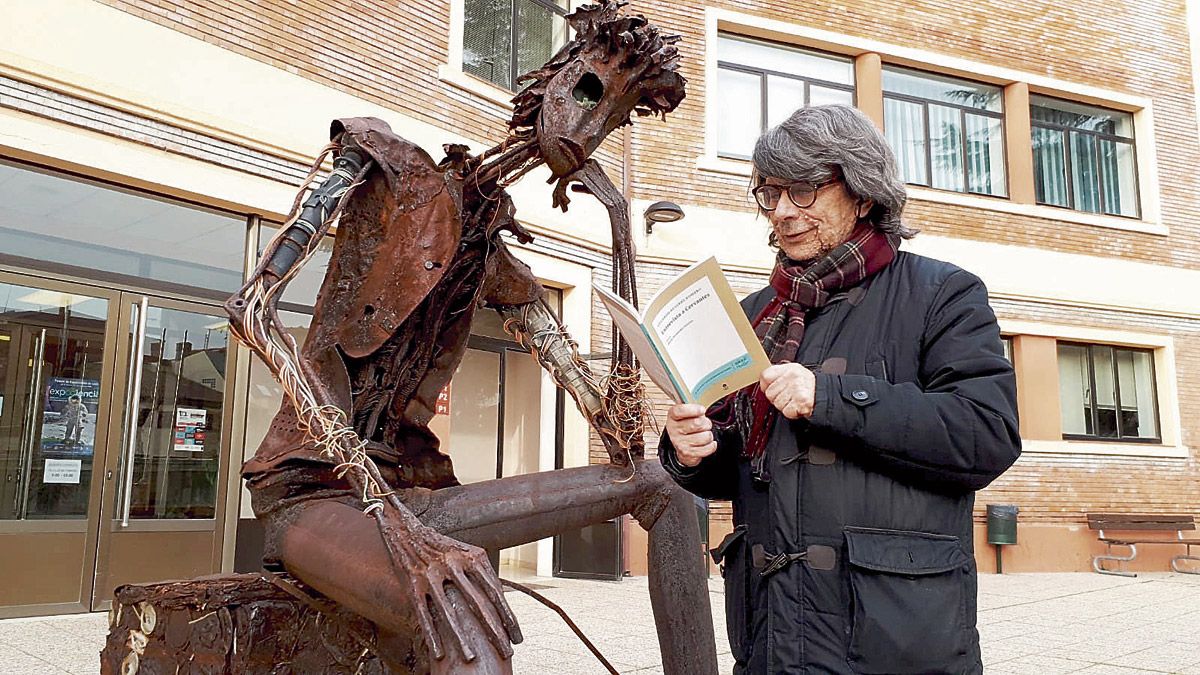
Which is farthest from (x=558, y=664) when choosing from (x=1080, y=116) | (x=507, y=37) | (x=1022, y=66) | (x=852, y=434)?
(x=1080, y=116)

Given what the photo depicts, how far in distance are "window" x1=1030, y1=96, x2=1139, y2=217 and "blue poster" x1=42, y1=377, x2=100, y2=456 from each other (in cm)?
1239

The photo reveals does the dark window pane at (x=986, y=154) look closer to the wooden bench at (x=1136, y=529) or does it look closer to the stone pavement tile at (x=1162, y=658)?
the wooden bench at (x=1136, y=529)

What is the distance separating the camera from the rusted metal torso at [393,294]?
2467 millimetres

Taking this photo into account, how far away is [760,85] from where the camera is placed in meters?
12.2

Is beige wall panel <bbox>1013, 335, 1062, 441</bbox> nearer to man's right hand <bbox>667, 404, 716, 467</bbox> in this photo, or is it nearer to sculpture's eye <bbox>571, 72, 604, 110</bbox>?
sculpture's eye <bbox>571, 72, 604, 110</bbox>

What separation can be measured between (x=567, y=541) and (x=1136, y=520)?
25.6 feet

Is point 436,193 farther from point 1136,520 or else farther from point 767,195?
point 1136,520

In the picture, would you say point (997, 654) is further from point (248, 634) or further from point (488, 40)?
point (488, 40)

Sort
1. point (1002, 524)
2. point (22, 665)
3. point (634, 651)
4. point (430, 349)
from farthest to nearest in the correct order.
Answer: point (1002, 524) → point (634, 651) → point (22, 665) → point (430, 349)

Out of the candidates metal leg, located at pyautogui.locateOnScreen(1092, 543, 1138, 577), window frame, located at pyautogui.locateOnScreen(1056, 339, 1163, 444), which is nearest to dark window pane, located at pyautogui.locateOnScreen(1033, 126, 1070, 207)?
→ window frame, located at pyautogui.locateOnScreen(1056, 339, 1163, 444)

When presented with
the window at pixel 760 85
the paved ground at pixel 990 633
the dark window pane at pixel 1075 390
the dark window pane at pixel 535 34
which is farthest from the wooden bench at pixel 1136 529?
the dark window pane at pixel 535 34

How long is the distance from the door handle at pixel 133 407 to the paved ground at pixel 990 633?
84 centimetres

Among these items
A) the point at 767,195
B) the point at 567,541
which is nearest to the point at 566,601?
the point at 567,541

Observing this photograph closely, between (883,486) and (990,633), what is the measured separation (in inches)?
222
